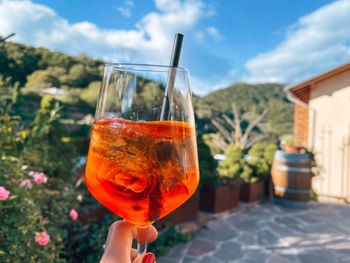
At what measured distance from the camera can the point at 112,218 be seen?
2.64m

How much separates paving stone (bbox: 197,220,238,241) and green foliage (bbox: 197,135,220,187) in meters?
0.63

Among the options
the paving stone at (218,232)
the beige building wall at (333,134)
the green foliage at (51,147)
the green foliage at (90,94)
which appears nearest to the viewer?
the green foliage at (51,147)

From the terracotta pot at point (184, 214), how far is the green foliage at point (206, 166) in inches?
17.2

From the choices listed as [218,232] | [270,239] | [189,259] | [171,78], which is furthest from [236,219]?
[171,78]

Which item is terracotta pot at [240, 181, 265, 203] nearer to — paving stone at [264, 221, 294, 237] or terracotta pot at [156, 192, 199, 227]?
paving stone at [264, 221, 294, 237]

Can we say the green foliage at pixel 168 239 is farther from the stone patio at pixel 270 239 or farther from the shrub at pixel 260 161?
the shrub at pixel 260 161

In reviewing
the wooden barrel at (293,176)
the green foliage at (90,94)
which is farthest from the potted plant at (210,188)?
the green foliage at (90,94)

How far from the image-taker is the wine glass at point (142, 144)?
474 millimetres

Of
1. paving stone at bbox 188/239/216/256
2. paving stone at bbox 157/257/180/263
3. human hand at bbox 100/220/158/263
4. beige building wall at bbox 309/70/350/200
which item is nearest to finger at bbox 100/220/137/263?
Result: human hand at bbox 100/220/158/263

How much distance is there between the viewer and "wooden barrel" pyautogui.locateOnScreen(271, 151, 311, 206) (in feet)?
15.6

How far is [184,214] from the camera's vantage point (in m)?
3.53

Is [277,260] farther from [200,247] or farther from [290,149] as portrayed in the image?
[290,149]

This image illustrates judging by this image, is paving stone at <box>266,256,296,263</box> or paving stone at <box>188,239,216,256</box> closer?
paving stone at <box>266,256,296,263</box>

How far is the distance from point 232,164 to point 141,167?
14.8 ft
